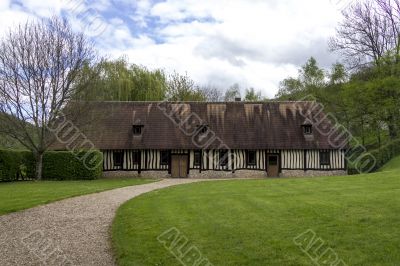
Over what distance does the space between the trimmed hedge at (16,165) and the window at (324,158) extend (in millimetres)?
18455

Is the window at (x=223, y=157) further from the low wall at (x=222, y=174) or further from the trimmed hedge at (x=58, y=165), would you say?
the trimmed hedge at (x=58, y=165)

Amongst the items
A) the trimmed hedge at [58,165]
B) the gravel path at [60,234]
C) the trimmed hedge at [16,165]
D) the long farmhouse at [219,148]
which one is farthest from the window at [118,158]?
the gravel path at [60,234]

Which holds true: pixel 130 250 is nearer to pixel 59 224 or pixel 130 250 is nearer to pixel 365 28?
pixel 59 224

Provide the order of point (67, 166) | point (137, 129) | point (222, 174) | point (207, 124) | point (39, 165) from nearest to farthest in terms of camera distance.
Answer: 1. point (39, 165)
2. point (67, 166)
3. point (222, 174)
4. point (137, 129)
5. point (207, 124)

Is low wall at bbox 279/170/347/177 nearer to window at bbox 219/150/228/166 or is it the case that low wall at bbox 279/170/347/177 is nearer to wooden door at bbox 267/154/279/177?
wooden door at bbox 267/154/279/177

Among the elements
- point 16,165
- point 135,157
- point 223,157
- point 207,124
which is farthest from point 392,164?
point 16,165

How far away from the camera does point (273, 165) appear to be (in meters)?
28.3

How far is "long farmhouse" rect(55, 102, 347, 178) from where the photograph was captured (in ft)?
91.9

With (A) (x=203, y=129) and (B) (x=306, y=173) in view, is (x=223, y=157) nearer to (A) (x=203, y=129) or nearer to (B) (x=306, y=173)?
(A) (x=203, y=129)

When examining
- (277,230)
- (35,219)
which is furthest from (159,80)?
(277,230)

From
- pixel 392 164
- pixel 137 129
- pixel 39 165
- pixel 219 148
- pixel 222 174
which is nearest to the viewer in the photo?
pixel 39 165

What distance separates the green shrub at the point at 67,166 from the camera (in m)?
25.3

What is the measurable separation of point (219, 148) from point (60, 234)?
19.1 metres

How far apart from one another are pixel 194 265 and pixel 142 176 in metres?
21.4
